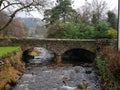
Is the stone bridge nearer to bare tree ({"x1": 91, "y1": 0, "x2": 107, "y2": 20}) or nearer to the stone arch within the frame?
the stone arch

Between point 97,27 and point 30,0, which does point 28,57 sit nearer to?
point 97,27

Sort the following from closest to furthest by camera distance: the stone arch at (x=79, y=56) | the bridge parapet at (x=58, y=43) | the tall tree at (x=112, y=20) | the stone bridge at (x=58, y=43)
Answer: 1. the stone bridge at (x=58, y=43)
2. the bridge parapet at (x=58, y=43)
3. the stone arch at (x=79, y=56)
4. the tall tree at (x=112, y=20)

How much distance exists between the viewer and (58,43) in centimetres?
4031

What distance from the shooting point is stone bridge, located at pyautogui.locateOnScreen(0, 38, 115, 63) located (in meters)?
39.8

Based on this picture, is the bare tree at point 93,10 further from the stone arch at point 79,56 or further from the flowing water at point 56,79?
the flowing water at point 56,79

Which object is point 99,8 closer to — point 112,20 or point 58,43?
point 112,20

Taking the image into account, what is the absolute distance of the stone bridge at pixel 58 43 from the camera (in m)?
39.8

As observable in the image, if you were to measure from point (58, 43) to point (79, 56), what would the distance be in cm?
764

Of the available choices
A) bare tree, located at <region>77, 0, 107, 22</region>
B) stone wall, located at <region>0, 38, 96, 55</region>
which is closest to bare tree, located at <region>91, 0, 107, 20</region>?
bare tree, located at <region>77, 0, 107, 22</region>

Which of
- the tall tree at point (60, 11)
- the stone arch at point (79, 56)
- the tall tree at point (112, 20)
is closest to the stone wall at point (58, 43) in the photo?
the stone arch at point (79, 56)

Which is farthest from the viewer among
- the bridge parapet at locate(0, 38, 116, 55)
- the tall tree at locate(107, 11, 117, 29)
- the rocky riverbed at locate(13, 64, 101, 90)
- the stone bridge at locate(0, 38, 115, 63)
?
the tall tree at locate(107, 11, 117, 29)

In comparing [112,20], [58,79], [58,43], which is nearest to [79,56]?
[58,43]

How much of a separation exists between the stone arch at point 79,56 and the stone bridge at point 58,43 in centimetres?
138

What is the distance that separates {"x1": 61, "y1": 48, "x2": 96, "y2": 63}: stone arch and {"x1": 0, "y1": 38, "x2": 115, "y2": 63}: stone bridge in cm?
138
